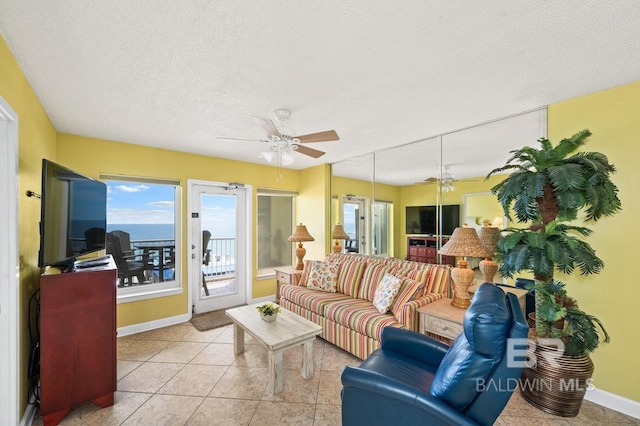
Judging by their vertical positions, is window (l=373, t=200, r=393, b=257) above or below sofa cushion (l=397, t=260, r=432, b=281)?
above

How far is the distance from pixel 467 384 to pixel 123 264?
408 cm

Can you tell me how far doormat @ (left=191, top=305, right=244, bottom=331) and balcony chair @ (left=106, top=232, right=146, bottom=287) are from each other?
0.94m

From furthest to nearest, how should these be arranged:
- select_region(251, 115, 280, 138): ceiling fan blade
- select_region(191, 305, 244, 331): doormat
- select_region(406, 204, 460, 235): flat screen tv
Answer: select_region(191, 305, 244, 331): doormat, select_region(406, 204, 460, 235): flat screen tv, select_region(251, 115, 280, 138): ceiling fan blade

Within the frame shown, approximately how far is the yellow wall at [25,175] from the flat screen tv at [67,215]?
182 millimetres

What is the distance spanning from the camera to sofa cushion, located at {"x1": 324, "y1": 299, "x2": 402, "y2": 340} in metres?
2.54

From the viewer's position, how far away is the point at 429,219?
3346mm

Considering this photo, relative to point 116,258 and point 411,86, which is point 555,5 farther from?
point 116,258

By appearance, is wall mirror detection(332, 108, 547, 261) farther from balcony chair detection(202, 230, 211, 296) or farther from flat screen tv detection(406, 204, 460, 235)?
balcony chair detection(202, 230, 211, 296)

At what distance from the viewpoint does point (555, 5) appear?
129 centimetres

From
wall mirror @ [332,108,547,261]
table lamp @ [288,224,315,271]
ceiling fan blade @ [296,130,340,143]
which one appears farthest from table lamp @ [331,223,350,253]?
ceiling fan blade @ [296,130,340,143]

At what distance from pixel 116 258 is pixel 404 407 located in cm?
384

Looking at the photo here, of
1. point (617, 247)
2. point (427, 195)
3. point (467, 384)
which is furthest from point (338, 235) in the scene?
point (467, 384)

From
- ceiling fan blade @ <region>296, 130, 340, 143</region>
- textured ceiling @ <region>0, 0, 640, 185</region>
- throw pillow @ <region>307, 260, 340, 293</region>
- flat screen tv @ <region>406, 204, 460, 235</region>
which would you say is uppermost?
textured ceiling @ <region>0, 0, 640, 185</region>

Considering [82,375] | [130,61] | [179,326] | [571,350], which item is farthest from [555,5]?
[179,326]
